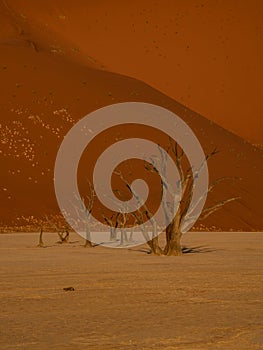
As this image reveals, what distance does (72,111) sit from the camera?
45688 millimetres

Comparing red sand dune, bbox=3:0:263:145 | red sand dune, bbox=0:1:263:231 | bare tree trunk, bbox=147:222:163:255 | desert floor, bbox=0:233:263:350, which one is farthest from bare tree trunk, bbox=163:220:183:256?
red sand dune, bbox=3:0:263:145

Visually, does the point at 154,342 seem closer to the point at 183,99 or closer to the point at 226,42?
the point at 183,99

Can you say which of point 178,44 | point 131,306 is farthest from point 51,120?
point 131,306

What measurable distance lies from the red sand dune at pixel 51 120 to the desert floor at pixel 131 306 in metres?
23.8

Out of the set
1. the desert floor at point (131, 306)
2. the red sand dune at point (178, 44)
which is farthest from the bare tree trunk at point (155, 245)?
the red sand dune at point (178, 44)

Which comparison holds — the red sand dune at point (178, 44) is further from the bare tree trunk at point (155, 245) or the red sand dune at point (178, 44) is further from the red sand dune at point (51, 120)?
the bare tree trunk at point (155, 245)

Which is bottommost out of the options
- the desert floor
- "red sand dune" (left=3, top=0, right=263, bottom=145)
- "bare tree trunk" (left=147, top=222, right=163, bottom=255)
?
the desert floor

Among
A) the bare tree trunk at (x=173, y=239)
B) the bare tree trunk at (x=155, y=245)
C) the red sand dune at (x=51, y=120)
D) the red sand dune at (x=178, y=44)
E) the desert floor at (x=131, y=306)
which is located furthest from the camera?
the red sand dune at (x=178, y=44)

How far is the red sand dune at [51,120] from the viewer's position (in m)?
39.1

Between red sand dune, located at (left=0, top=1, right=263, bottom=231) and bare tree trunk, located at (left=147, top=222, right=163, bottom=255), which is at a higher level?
red sand dune, located at (left=0, top=1, right=263, bottom=231)

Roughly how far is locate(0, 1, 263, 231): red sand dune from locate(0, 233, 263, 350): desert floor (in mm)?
23789

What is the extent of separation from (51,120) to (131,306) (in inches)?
1482

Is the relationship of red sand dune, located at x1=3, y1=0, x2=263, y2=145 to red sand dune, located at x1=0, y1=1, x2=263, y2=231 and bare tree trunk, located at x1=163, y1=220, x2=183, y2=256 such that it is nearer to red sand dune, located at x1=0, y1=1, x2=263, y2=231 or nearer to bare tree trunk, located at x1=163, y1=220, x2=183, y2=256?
red sand dune, located at x1=0, y1=1, x2=263, y2=231

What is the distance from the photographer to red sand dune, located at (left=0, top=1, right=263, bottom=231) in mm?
39094
